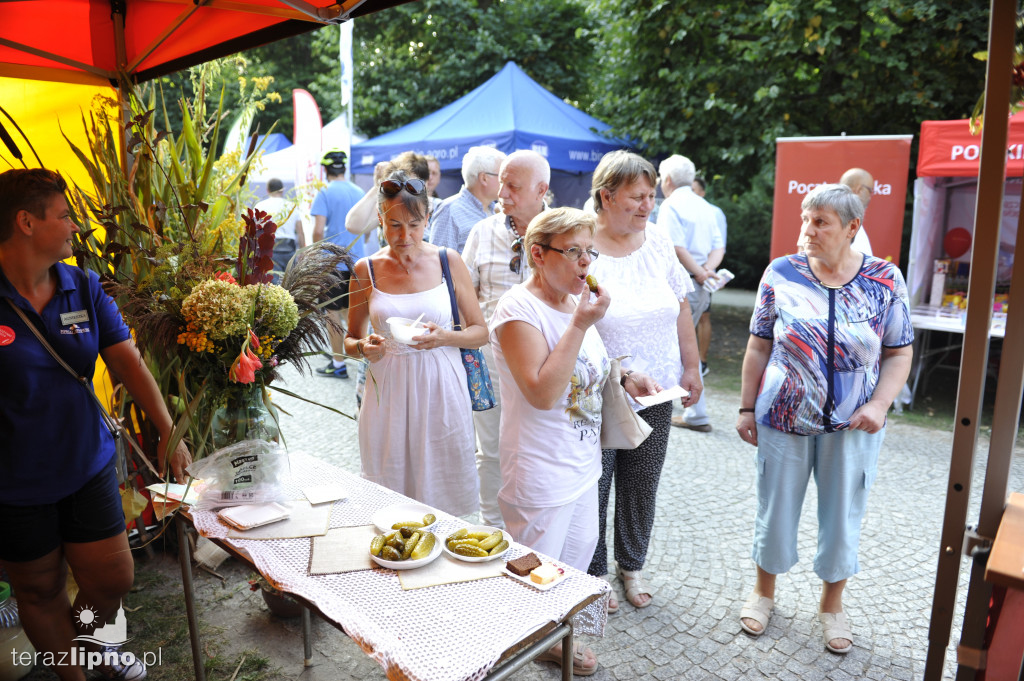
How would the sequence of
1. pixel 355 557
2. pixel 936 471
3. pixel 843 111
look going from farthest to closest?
pixel 843 111, pixel 936 471, pixel 355 557

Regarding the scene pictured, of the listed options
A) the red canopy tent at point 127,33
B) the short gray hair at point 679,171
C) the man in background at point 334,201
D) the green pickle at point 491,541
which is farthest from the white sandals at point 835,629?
the man in background at point 334,201

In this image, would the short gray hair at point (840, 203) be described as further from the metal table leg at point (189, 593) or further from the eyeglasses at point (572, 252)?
the metal table leg at point (189, 593)

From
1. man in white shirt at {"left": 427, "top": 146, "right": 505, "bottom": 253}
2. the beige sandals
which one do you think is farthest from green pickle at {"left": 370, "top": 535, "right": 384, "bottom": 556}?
man in white shirt at {"left": 427, "top": 146, "right": 505, "bottom": 253}

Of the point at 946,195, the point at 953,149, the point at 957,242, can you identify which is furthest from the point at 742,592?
the point at 946,195

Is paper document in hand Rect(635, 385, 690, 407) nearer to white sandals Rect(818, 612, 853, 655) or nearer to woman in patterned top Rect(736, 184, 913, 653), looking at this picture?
woman in patterned top Rect(736, 184, 913, 653)

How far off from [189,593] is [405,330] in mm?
1185

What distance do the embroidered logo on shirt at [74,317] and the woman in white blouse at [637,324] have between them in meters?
1.82

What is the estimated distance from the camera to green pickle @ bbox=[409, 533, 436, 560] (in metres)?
1.83

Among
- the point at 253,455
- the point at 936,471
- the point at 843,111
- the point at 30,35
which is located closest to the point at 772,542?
the point at 253,455

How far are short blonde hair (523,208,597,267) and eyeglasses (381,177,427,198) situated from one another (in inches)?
26.8

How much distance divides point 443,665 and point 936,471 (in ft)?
14.6

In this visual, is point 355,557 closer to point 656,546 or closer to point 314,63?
point 656,546

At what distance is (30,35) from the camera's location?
2.92 meters

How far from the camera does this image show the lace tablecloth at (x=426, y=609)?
148 centimetres
